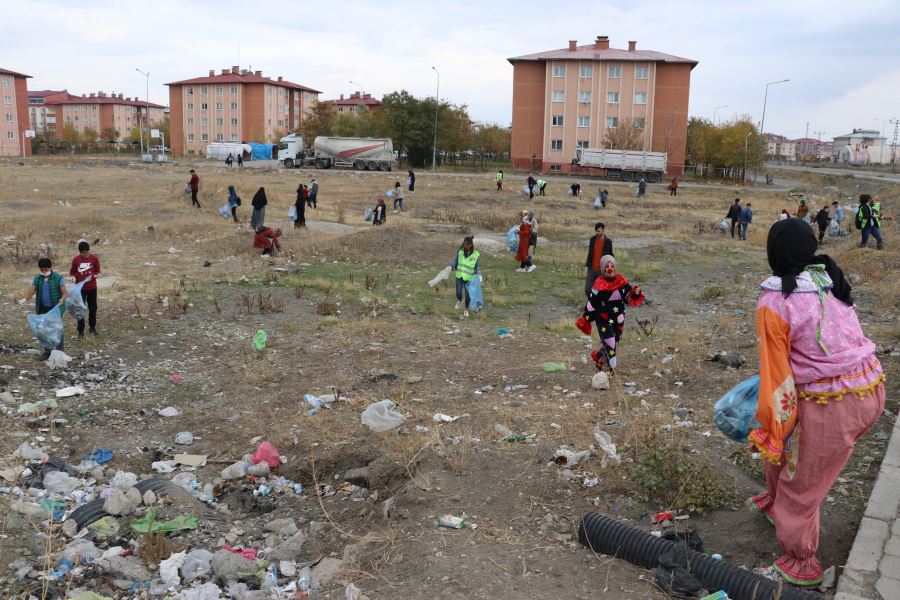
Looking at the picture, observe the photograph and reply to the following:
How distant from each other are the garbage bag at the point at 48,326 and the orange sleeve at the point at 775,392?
719 centimetres

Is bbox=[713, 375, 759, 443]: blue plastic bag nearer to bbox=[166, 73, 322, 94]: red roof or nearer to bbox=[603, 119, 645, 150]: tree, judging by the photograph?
bbox=[603, 119, 645, 150]: tree

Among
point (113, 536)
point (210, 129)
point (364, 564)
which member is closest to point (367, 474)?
point (364, 564)

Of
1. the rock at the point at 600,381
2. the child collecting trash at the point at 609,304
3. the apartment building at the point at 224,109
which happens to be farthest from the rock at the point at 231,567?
the apartment building at the point at 224,109

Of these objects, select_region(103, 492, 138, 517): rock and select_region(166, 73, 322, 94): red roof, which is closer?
select_region(103, 492, 138, 517): rock

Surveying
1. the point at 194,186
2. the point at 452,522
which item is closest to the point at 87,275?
the point at 452,522

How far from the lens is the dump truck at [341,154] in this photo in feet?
165

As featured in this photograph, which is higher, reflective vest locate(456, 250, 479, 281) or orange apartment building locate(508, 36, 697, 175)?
orange apartment building locate(508, 36, 697, 175)

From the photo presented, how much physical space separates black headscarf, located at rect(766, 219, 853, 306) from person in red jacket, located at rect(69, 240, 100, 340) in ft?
24.9

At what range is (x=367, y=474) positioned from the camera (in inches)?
214

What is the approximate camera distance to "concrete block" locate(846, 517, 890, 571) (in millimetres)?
3623

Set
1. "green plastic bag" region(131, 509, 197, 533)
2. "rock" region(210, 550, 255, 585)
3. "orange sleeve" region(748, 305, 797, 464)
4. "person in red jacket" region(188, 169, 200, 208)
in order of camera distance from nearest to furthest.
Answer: "orange sleeve" region(748, 305, 797, 464) → "rock" region(210, 550, 255, 585) → "green plastic bag" region(131, 509, 197, 533) → "person in red jacket" region(188, 169, 200, 208)

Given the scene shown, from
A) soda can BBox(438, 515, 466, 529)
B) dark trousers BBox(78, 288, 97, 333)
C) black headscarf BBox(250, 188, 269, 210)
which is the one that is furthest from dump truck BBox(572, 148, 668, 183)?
soda can BBox(438, 515, 466, 529)

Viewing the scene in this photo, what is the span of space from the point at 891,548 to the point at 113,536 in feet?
14.0

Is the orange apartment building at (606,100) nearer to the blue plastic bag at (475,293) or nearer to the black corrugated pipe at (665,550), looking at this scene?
the blue plastic bag at (475,293)
